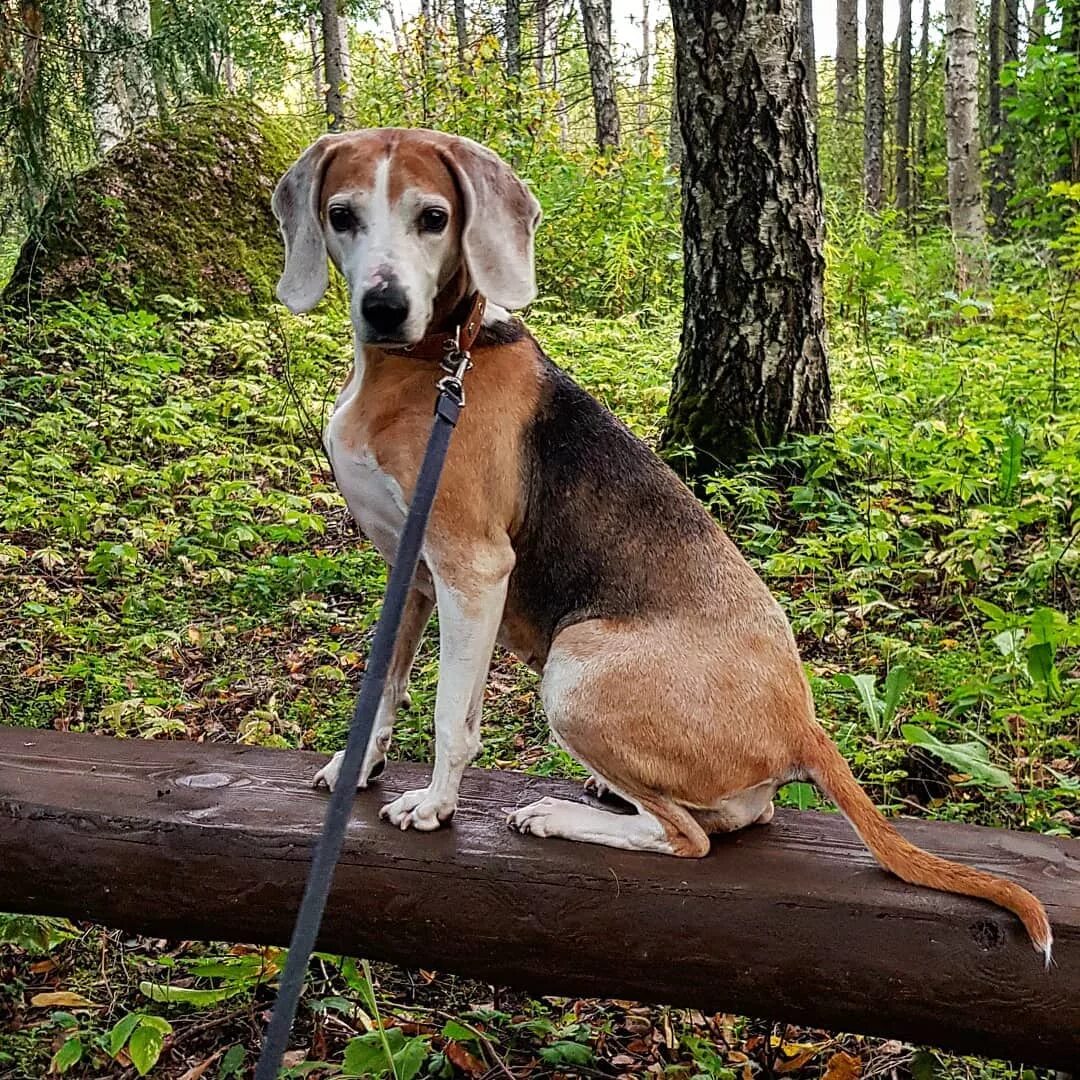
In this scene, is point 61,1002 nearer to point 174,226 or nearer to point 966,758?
point 966,758

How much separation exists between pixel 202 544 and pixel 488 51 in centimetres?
1046

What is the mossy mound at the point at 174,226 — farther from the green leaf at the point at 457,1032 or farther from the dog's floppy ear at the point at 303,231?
the green leaf at the point at 457,1032

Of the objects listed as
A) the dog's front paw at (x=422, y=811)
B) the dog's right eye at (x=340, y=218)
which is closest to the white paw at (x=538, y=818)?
the dog's front paw at (x=422, y=811)

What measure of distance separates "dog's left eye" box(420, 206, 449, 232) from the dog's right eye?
168 millimetres

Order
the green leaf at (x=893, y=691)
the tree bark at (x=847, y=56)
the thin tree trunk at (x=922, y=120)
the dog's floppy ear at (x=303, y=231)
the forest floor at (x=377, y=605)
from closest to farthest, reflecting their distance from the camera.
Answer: the dog's floppy ear at (x=303, y=231) → the forest floor at (x=377, y=605) → the green leaf at (x=893, y=691) → the thin tree trunk at (x=922, y=120) → the tree bark at (x=847, y=56)

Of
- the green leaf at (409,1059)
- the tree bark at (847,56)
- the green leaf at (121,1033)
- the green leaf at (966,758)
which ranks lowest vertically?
the green leaf at (409,1059)

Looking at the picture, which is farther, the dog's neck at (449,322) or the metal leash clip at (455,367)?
the dog's neck at (449,322)

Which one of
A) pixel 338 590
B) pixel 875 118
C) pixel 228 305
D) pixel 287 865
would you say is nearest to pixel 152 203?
pixel 228 305

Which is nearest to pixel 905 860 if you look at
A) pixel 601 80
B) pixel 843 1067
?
pixel 843 1067

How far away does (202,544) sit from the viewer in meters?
6.51

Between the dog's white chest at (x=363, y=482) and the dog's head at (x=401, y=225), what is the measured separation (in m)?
0.33

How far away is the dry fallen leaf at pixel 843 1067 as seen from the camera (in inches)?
123

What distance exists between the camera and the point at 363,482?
2928mm

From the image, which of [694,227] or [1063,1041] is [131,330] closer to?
[694,227]
